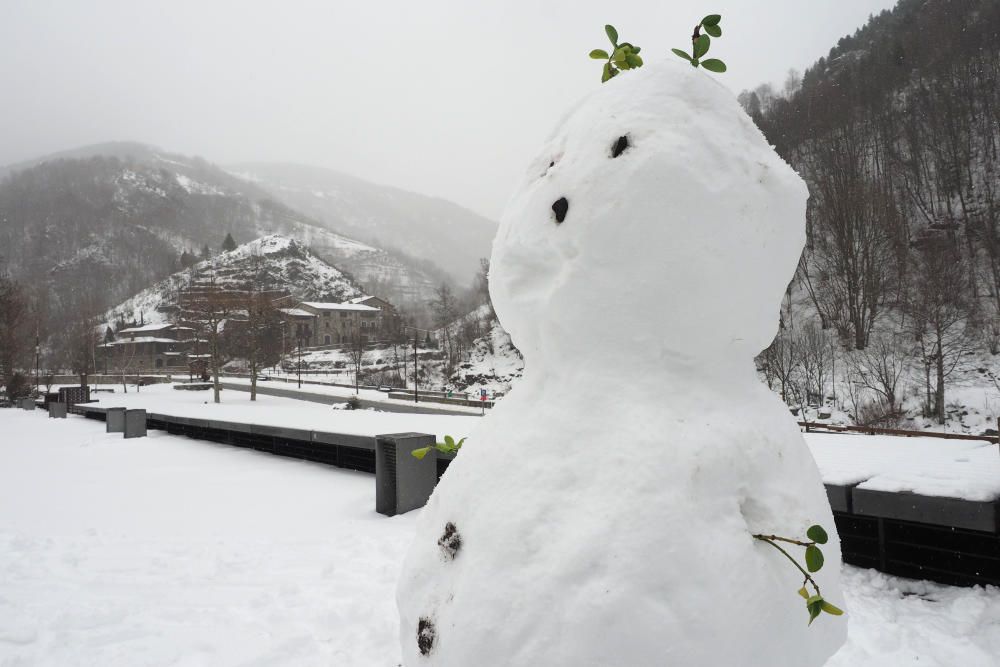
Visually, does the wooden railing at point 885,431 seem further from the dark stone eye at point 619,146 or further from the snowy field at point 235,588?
the dark stone eye at point 619,146

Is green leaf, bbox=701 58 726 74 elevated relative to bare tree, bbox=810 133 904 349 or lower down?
lower down

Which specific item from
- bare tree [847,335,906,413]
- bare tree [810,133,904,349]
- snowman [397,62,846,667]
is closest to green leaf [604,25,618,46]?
snowman [397,62,846,667]

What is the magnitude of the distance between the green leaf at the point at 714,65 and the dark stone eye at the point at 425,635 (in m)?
2.15

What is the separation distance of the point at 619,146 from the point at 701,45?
0.54 m

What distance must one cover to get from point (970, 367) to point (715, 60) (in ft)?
96.3

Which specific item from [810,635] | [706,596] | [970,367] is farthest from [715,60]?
[970,367]

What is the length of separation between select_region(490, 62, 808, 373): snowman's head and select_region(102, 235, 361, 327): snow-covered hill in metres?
96.0

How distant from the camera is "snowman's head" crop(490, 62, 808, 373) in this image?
164 cm

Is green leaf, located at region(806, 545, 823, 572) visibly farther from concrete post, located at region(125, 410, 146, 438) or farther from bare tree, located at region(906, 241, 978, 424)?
bare tree, located at region(906, 241, 978, 424)

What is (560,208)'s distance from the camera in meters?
1.74

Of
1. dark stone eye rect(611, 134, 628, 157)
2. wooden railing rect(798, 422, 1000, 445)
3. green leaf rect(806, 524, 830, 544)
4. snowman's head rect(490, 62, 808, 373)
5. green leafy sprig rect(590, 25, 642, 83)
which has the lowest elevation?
wooden railing rect(798, 422, 1000, 445)

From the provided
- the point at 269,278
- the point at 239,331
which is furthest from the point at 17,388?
the point at 269,278

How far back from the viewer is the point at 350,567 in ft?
17.3

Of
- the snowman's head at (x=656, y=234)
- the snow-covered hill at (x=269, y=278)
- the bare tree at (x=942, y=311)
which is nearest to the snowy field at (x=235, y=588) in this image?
the snowman's head at (x=656, y=234)
